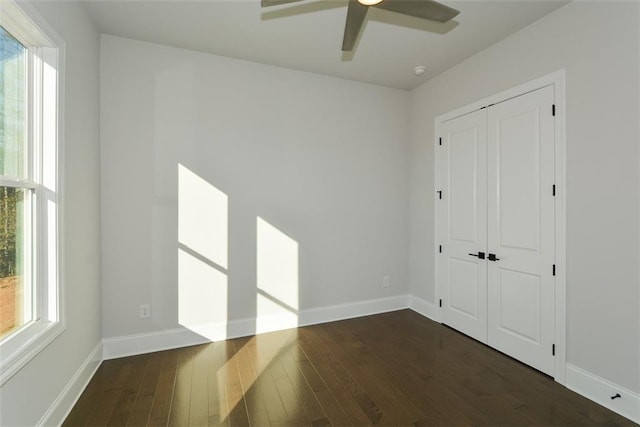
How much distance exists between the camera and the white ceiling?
2.44 m

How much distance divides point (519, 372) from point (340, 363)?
147 cm

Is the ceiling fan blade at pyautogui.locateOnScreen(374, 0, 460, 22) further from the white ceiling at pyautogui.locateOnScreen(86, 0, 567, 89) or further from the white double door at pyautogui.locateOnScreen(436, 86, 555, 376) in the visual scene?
the white double door at pyautogui.locateOnScreen(436, 86, 555, 376)

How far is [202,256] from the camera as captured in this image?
3115mm

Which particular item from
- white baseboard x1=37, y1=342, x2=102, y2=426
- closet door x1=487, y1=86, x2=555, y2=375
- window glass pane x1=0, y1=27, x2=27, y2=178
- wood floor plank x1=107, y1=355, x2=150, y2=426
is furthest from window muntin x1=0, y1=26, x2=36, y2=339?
closet door x1=487, y1=86, x2=555, y2=375

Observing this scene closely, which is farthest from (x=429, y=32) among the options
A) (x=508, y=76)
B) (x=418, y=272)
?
(x=418, y=272)

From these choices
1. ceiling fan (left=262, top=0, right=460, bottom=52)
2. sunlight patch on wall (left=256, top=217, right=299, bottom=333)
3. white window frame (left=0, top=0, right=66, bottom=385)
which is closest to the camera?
ceiling fan (left=262, top=0, right=460, bottom=52)

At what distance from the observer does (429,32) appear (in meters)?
2.79

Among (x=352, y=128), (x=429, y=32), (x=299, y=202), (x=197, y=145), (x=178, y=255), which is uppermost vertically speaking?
(x=429, y=32)

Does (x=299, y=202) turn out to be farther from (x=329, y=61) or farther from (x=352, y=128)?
(x=329, y=61)

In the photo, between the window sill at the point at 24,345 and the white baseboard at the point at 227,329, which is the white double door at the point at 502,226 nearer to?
the white baseboard at the point at 227,329

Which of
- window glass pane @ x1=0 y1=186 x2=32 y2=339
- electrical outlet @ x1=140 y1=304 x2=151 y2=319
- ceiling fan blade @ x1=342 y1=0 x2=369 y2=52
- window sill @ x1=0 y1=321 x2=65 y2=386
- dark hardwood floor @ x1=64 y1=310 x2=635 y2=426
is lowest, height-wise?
dark hardwood floor @ x1=64 y1=310 x2=635 y2=426

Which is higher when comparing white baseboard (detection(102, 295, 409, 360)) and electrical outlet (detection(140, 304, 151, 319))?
electrical outlet (detection(140, 304, 151, 319))

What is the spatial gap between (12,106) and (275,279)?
97.6 inches

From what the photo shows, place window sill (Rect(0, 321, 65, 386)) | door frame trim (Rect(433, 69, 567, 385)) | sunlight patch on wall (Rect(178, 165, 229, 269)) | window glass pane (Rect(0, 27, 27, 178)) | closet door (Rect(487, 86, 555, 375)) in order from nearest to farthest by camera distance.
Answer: window sill (Rect(0, 321, 65, 386)) → window glass pane (Rect(0, 27, 27, 178)) → door frame trim (Rect(433, 69, 567, 385)) → closet door (Rect(487, 86, 555, 375)) → sunlight patch on wall (Rect(178, 165, 229, 269))
